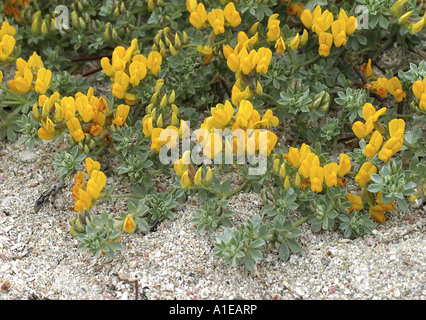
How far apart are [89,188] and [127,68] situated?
0.69m

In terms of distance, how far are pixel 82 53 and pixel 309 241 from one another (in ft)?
6.71

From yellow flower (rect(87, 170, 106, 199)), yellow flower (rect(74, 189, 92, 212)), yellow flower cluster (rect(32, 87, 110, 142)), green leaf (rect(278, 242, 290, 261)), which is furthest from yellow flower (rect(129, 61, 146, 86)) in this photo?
green leaf (rect(278, 242, 290, 261))

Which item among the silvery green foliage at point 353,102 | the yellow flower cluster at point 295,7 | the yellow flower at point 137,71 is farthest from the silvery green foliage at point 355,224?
the yellow flower cluster at point 295,7

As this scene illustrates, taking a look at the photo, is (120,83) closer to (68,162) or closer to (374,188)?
(68,162)

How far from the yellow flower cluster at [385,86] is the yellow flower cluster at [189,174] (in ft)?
3.62

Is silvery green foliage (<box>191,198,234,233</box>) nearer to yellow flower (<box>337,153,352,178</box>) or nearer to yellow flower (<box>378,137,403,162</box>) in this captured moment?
yellow flower (<box>337,153,352,178</box>)

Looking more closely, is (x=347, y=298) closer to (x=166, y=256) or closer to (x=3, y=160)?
(x=166, y=256)

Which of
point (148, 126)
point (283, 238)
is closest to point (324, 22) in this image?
point (148, 126)

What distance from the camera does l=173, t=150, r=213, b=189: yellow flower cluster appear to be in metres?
2.61

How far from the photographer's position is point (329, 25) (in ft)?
9.96

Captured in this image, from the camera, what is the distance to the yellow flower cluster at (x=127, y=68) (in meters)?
2.96

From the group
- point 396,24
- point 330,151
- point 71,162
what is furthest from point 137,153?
point 396,24

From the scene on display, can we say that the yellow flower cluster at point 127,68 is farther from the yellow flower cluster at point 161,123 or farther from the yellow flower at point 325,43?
the yellow flower at point 325,43

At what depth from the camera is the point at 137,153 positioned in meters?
2.94
